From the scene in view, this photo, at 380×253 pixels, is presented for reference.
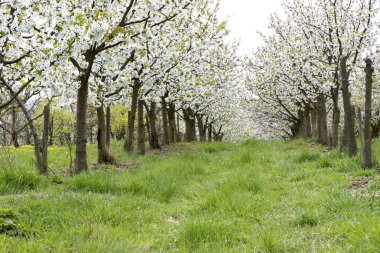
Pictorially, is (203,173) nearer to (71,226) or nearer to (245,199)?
(245,199)

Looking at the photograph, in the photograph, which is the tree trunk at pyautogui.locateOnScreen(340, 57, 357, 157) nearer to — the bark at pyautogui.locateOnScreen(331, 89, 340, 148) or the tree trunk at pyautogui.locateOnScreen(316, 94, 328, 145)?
the bark at pyautogui.locateOnScreen(331, 89, 340, 148)

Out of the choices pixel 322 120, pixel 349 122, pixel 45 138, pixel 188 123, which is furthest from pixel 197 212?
pixel 188 123

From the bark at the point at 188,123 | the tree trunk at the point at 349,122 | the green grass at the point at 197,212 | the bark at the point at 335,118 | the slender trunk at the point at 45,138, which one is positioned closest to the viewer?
the green grass at the point at 197,212

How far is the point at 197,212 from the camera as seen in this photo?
572 cm

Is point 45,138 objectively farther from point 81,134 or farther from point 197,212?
point 197,212

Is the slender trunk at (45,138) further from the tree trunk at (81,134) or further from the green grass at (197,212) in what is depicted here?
the green grass at (197,212)

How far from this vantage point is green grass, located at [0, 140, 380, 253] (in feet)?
13.4

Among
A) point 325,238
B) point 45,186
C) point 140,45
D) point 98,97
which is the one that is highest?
point 140,45

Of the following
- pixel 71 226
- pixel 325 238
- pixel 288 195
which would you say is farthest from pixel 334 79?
pixel 71 226

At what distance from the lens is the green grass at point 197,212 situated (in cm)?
409

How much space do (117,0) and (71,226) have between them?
6322 mm

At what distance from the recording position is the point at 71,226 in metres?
4.70

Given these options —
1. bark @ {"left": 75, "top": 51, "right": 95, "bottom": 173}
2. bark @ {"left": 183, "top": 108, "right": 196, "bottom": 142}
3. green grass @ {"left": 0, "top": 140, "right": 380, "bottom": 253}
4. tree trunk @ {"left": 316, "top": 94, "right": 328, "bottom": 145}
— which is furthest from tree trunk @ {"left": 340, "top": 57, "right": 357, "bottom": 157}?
bark @ {"left": 183, "top": 108, "right": 196, "bottom": 142}

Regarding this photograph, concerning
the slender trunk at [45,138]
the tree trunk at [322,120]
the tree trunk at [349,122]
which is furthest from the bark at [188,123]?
the slender trunk at [45,138]
